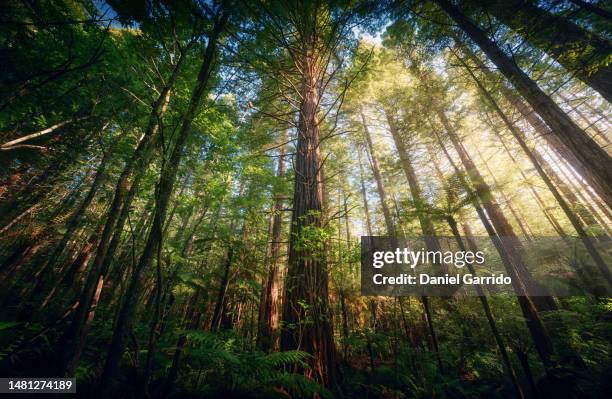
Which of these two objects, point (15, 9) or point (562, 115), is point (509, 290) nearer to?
point (562, 115)

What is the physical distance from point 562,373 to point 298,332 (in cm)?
506

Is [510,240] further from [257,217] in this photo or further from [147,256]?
[147,256]

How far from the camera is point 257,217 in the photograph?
4.13 meters

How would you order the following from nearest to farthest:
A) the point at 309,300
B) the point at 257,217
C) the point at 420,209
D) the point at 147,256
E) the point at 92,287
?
the point at 147,256
the point at 92,287
the point at 309,300
the point at 257,217
the point at 420,209

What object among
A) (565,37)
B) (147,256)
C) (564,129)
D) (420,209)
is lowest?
(147,256)

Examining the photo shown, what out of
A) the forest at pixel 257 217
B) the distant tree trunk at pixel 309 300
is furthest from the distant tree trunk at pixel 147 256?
the distant tree trunk at pixel 309 300

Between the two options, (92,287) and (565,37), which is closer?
(92,287)

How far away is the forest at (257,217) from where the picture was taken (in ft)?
8.04

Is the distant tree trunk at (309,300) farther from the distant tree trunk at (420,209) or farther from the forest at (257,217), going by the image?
the distant tree trunk at (420,209)

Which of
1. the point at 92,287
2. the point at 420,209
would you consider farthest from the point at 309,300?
the point at 420,209

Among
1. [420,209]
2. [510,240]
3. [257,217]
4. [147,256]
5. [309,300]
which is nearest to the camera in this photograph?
[147,256]

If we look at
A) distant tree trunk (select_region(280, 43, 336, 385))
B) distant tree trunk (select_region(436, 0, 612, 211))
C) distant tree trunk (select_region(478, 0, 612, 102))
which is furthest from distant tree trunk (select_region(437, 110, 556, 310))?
distant tree trunk (select_region(280, 43, 336, 385))

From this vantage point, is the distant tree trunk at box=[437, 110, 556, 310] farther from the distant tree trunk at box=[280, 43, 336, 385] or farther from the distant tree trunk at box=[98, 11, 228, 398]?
the distant tree trunk at box=[98, 11, 228, 398]

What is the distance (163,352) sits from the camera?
3.12m
